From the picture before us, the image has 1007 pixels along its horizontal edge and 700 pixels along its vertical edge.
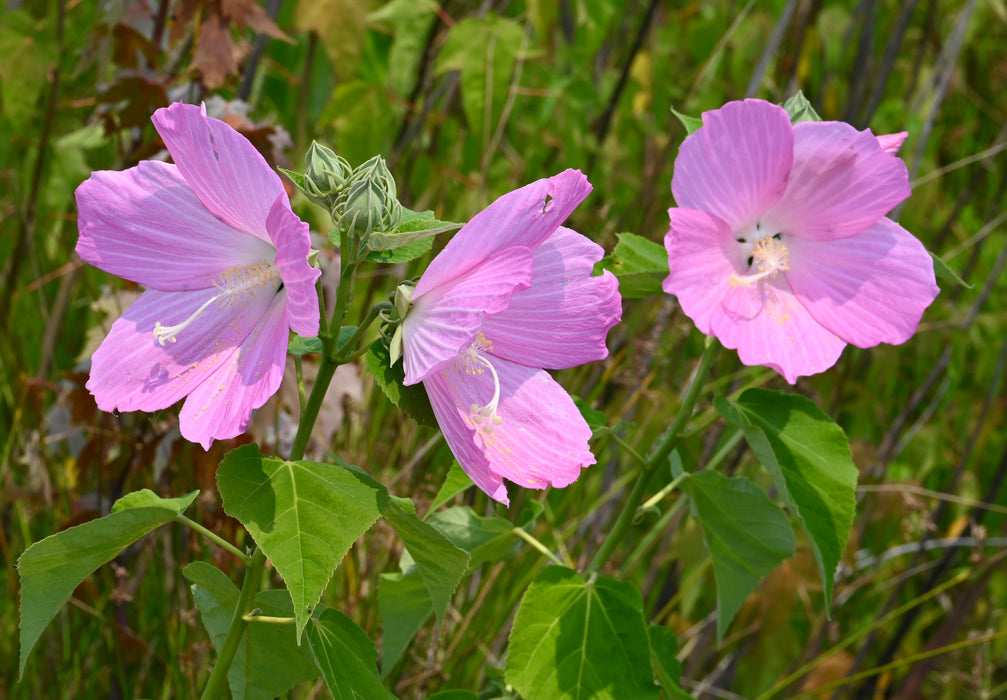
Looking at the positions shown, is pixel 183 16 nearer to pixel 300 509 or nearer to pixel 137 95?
pixel 137 95

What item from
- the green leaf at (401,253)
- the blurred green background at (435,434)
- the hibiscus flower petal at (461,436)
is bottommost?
the blurred green background at (435,434)

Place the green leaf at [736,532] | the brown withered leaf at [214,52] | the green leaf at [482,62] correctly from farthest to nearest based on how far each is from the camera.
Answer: the green leaf at [482,62]
the brown withered leaf at [214,52]
the green leaf at [736,532]

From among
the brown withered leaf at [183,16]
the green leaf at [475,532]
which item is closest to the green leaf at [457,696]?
the green leaf at [475,532]

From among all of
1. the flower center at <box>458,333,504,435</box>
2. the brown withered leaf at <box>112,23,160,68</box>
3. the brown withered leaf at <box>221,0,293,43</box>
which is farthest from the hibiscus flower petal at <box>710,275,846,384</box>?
the brown withered leaf at <box>112,23,160,68</box>

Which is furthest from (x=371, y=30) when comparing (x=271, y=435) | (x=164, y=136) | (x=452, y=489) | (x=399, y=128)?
(x=164, y=136)

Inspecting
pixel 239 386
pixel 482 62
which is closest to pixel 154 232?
pixel 239 386

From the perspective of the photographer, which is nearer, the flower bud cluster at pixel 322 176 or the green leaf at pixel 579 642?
the flower bud cluster at pixel 322 176

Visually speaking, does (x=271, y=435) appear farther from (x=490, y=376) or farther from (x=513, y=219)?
(x=513, y=219)

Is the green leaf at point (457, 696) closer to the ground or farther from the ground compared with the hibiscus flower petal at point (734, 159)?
closer to the ground

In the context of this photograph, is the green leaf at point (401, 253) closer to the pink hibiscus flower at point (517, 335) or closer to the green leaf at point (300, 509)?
the pink hibiscus flower at point (517, 335)
